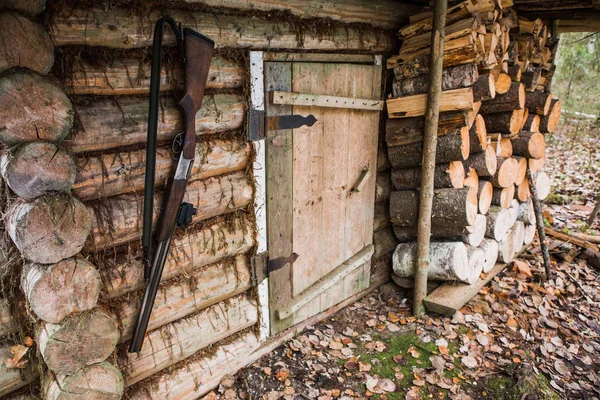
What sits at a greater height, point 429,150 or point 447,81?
point 447,81

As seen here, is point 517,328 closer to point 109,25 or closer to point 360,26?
point 360,26

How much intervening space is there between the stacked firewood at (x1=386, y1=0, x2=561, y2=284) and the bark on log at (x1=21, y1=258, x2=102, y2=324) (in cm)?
292

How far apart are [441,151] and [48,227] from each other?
3.18 metres

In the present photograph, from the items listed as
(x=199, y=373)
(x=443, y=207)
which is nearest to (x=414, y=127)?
(x=443, y=207)

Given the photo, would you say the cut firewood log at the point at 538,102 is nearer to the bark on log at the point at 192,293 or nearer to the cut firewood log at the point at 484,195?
the cut firewood log at the point at 484,195

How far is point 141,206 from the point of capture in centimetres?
230

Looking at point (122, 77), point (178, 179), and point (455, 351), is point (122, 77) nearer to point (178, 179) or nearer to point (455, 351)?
point (178, 179)

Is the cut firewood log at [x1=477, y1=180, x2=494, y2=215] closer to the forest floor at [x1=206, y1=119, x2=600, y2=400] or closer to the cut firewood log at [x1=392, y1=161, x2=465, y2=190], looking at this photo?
the cut firewood log at [x1=392, y1=161, x2=465, y2=190]

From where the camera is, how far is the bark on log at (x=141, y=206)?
7.14 ft

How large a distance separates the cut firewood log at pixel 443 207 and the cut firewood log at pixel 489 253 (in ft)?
1.73

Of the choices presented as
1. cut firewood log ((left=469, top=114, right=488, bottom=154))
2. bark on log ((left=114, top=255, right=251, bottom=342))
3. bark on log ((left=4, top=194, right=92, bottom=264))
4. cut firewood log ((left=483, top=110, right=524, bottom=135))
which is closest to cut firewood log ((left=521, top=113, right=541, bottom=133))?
cut firewood log ((left=483, top=110, right=524, bottom=135))

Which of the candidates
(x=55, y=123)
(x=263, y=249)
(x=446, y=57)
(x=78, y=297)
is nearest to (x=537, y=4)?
(x=446, y=57)

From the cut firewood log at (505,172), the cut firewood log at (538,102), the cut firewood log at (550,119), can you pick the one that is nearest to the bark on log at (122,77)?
the cut firewood log at (505,172)

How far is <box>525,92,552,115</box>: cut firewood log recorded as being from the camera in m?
4.78
